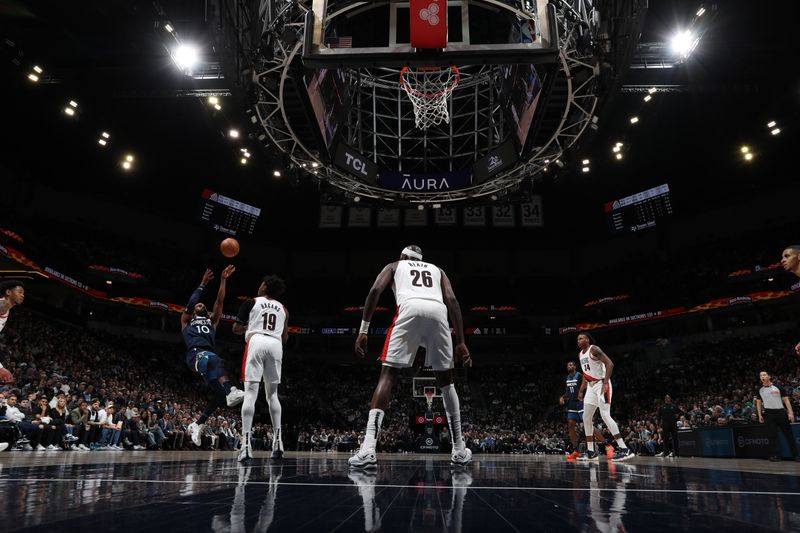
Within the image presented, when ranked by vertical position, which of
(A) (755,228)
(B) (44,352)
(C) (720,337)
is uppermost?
(A) (755,228)

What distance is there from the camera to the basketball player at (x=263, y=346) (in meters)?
5.86

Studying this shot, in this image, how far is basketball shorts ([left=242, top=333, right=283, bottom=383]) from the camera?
589 centimetres

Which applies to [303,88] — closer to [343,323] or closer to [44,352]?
[44,352]

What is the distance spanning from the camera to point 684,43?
530 inches

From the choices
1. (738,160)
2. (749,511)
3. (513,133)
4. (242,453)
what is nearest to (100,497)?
(749,511)

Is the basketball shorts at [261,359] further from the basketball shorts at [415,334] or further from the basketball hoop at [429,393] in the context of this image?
the basketball hoop at [429,393]

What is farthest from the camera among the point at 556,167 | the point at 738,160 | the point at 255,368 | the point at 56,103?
the point at 738,160

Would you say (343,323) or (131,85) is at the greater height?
(131,85)

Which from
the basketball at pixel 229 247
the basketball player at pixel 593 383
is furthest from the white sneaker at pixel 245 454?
the basketball player at pixel 593 383

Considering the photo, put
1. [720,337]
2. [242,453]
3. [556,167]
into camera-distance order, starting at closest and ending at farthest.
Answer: [242,453] → [556,167] → [720,337]

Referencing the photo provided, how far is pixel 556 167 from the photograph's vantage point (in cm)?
1642

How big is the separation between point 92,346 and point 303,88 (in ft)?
60.1

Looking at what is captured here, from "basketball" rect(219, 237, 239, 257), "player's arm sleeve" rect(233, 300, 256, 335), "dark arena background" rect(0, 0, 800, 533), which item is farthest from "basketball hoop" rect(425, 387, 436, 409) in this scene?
"player's arm sleeve" rect(233, 300, 256, 335)

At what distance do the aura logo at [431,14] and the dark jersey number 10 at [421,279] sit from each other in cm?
545
